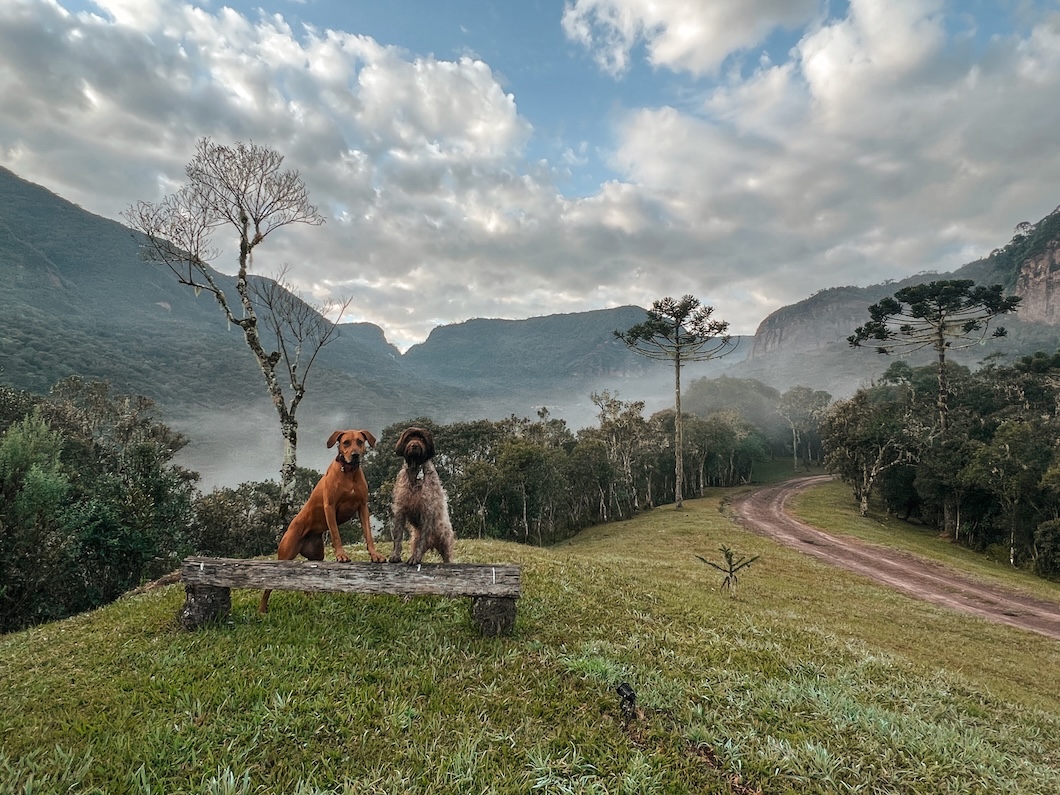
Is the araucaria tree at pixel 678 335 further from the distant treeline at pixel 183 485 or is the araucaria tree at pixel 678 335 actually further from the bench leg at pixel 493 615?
the bench leg at pixel 493 615

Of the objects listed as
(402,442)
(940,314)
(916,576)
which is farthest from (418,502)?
(940,314)

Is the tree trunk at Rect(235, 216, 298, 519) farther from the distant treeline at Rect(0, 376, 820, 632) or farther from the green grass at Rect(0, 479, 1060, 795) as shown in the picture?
the green grass at Rect(0, 479, 1060, 795)

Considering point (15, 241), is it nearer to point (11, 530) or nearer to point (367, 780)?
point (11, 530)

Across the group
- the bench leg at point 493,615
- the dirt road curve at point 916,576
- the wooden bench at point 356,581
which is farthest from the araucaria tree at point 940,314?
the wooden bench at point 356,581

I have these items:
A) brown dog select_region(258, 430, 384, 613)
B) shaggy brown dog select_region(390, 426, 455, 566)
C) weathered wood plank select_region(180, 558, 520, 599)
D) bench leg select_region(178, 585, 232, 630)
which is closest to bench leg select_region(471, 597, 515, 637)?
weathered wood plank select_region(180, 558, 520, 599)

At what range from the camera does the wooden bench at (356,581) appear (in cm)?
575

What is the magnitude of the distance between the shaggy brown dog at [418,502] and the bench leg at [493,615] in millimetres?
775

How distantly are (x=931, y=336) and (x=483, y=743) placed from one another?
4974 centimetres

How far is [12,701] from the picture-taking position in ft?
14.5

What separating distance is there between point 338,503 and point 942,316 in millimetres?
50630

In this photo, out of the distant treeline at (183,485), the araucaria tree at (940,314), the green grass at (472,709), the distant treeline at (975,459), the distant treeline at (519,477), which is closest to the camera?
the green grass at (472,709)

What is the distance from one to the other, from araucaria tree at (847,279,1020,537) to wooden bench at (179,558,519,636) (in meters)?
40.9

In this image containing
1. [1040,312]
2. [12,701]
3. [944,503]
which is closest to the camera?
[12,701]

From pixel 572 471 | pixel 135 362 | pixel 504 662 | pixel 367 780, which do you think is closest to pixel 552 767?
pixel 367 780
